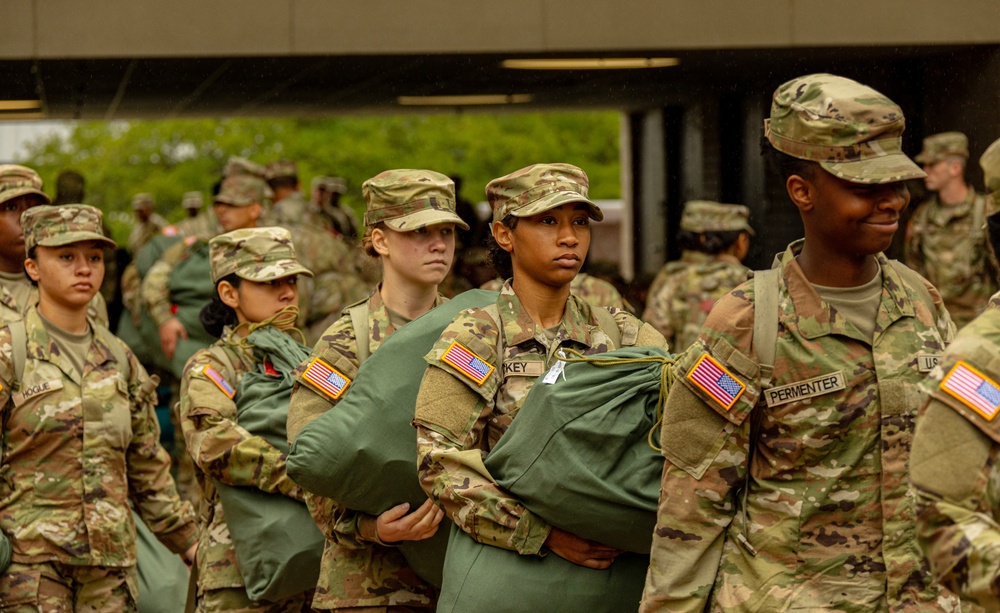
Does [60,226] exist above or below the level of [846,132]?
below

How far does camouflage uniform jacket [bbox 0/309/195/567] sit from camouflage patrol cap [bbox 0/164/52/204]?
1.05 meters

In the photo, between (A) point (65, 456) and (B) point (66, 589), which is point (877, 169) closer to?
(A) point (65, 456)

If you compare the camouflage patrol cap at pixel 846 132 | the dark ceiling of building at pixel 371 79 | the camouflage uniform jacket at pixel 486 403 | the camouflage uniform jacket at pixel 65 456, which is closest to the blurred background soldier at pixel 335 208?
the dark ceiling of building at pixel 371 79

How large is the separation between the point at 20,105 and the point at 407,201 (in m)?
9.76

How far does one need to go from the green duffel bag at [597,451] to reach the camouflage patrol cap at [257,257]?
250 centimetres

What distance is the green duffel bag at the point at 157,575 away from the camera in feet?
22.7

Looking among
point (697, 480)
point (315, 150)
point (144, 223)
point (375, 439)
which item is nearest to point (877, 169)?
point (697, 480)

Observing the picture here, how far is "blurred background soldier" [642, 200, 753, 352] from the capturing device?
1009 centimetres

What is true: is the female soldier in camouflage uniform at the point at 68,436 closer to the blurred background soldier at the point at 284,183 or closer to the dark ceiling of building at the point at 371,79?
the dark ceiling of building at the point at 371,79

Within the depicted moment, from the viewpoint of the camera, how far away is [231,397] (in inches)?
246

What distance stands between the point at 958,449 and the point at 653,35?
8.08m

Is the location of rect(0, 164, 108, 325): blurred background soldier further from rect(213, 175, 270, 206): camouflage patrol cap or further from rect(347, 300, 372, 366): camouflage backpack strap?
rect(213, 175, 270, 206): camouflage patrol cap

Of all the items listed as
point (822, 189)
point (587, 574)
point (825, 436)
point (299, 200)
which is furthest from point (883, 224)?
point (299, 200)

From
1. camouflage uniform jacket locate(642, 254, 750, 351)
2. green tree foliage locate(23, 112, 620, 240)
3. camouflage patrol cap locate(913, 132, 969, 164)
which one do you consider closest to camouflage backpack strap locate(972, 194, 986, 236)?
camouflage patrol cap locate(913, 132, 969, 164)
